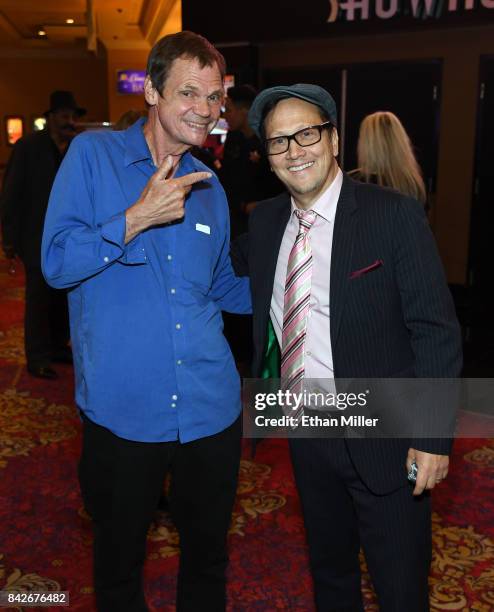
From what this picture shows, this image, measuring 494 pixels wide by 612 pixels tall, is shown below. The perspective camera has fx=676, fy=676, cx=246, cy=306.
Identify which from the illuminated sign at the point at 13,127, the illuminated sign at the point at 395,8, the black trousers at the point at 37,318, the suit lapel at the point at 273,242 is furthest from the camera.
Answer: the illuminated sign at the point at 13,127

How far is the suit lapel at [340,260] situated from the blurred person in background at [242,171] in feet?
8.79

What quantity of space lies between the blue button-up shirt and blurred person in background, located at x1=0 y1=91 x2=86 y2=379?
115 inches

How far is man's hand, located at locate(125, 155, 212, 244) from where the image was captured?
1.58 m

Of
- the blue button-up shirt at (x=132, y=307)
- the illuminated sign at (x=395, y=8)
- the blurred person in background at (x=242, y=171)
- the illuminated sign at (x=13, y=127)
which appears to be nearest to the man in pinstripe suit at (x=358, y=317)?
the blue button-up shirt at (x=132, y=307)

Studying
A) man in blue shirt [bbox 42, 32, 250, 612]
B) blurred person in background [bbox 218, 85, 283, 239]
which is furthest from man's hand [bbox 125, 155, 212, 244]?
blurred person in background [bbox 218, 85, 283, 239]

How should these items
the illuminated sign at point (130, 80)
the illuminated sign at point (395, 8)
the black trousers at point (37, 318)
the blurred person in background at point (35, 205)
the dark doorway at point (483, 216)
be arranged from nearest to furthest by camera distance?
the blurred person in background at point (35, 205)
the black trousers at point (37, 318)
the illuminated sign at point (395, 8)
the dark doorway at point (483, 216)
the illuminated sign at point (130, 80)

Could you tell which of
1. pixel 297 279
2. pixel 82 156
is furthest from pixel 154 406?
pixel 82 156

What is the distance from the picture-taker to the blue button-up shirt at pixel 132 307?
1667 millimetres

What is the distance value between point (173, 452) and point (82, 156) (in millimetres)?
800

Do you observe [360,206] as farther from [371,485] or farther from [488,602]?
[488,602]
